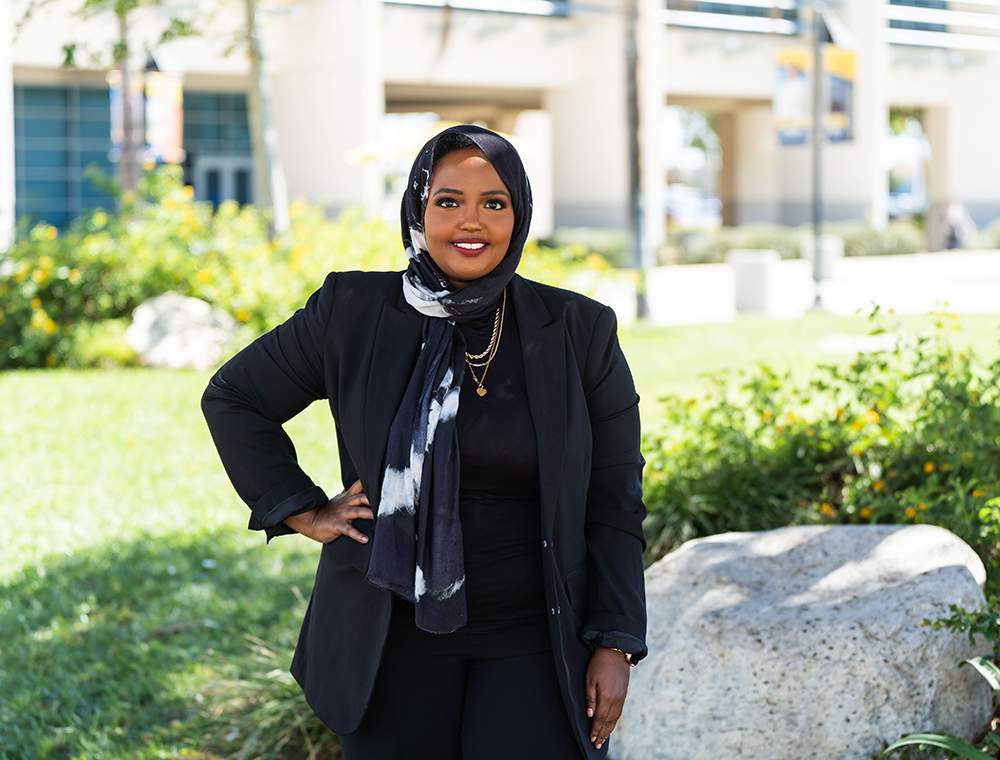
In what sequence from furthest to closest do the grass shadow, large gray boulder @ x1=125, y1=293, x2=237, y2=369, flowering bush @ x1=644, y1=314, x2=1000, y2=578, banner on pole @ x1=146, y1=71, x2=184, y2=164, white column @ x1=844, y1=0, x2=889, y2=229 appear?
white column @ x1=844, y1=0, x2=889, y2=229 < banner on pole @ x1=146, y1=71, x2=184, y2=164 < large gray boulder @ x1=125, y1=293, x2=237, y2=369 < flowering bush @ x1=644, y1=314, x2=1000, y2=578 < the grass shadow

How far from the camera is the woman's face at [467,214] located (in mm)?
2287

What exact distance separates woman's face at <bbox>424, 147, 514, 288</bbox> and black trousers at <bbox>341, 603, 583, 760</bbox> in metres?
0.75

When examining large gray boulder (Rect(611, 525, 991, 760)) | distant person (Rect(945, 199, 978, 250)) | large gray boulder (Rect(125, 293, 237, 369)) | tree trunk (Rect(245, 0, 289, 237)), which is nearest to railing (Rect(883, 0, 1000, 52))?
distant person (Rect(945, 199, 978, 250))

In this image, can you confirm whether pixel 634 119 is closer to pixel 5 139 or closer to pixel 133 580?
pixel 5 139

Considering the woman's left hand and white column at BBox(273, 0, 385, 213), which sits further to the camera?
white column at BBox(273, 0, 385, 213)

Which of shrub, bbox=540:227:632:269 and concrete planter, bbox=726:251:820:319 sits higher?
shrub, bbox=540:227:632:269

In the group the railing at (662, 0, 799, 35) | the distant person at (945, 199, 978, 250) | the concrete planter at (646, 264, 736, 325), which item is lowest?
the concrete planter at (646, 264, 736, 325)

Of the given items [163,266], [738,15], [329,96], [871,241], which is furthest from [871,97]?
[163,266]

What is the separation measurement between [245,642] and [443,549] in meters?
2.88

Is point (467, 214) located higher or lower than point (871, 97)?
lower

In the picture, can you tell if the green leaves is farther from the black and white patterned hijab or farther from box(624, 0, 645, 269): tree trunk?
box(624, 0, 645, 269): tree trunk

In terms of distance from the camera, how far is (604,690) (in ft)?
7.60

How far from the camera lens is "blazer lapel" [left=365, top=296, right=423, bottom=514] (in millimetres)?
2283

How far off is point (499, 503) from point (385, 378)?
36cm
